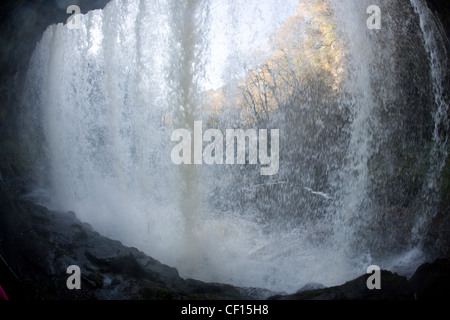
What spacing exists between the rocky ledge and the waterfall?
0.93 meters

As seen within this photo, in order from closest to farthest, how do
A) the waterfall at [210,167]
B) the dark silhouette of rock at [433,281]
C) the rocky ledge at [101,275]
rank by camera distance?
the dark silhouette of rock at [433,281]
the rocky ledge at [101,275]
the waterfall at [210,167]

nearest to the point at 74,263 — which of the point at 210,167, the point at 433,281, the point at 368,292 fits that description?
the point at 368,292

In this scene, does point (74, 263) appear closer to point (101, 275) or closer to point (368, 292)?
point (101, 275)

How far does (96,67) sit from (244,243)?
5.09 m

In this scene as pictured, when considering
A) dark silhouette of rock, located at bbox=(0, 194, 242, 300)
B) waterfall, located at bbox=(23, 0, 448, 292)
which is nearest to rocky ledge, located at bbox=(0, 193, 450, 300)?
dark silhouette of rock, located at bbox=(0, 194, 242, 300)

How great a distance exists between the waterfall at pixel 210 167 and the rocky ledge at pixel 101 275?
3.04 ft

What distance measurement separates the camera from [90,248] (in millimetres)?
4375

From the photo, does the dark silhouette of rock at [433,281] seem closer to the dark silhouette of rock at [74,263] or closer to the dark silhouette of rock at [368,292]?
the dark silhouette of rock at [368,292]

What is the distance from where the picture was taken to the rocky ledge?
327cm

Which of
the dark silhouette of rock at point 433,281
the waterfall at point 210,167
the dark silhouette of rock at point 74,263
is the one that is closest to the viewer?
the dark silhouette of rock at point 433,281

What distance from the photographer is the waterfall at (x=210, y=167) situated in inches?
207

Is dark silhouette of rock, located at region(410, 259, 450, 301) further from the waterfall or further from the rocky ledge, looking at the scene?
the waterfall

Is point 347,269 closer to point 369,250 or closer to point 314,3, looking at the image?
point 369,250

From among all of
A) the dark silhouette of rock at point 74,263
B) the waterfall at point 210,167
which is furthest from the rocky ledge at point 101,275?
the waterfall at point 210,167
